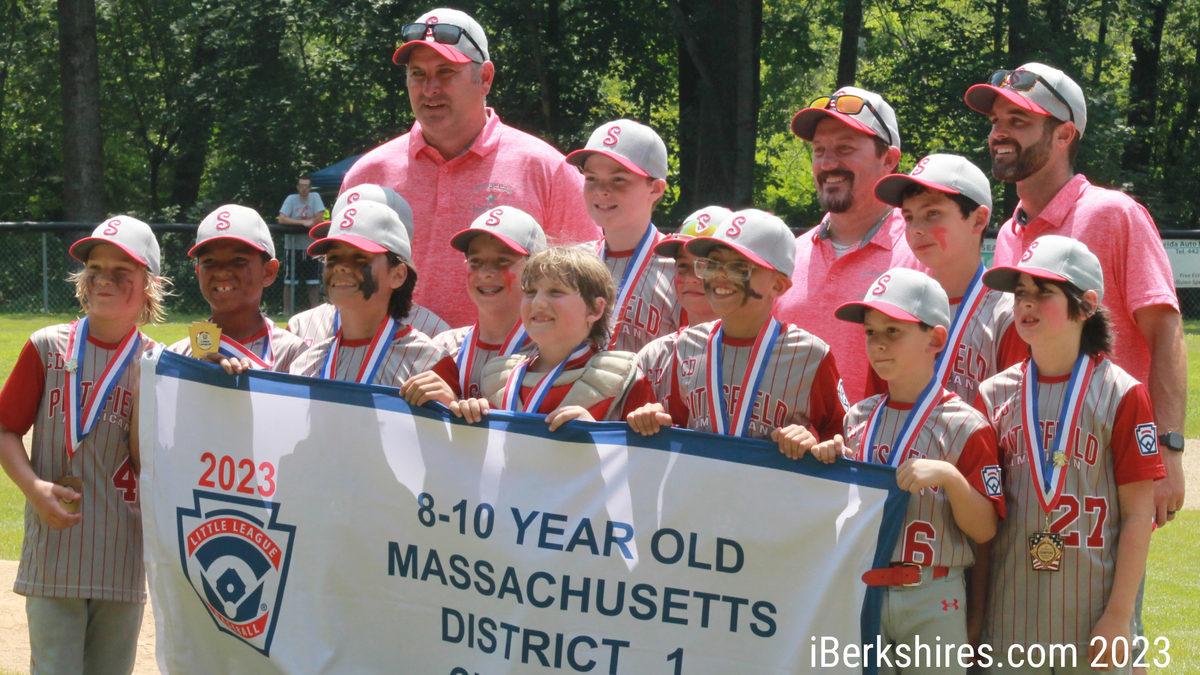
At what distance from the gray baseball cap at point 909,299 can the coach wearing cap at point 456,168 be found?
1.78 m

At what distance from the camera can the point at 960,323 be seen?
4.14 m

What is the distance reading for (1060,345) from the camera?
12.3ft

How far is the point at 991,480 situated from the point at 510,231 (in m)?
2.02

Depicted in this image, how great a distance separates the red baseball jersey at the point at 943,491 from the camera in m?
3.68

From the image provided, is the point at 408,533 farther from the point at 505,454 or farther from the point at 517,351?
the point at 517,351

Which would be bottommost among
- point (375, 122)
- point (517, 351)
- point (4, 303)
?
point (4, 303)

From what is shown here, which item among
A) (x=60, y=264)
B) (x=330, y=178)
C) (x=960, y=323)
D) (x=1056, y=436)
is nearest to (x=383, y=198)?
(x=960, y=323)

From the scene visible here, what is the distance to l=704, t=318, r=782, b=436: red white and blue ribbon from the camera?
396 cm

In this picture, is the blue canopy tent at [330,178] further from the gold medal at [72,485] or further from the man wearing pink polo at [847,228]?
the man wearing pink polo at [847,228]

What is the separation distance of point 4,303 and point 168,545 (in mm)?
17568

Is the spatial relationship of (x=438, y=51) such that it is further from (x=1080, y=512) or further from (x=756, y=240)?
(x=1080, y=512)

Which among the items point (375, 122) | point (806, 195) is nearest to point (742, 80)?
point (375, 122)

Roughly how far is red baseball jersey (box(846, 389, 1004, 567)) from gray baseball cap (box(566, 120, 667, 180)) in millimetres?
1694

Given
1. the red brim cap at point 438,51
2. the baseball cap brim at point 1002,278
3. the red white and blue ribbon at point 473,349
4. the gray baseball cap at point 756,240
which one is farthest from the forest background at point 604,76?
the baseball cap brim at point 1002,278
